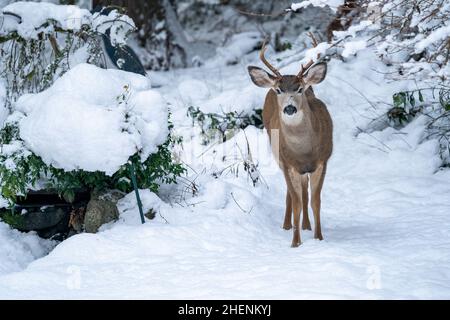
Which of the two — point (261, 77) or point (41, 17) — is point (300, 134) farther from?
point (41, 17)

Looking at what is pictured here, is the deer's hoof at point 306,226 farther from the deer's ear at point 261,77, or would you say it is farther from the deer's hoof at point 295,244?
the deer's ear at point 261,77

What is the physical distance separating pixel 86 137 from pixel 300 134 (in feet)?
5.63

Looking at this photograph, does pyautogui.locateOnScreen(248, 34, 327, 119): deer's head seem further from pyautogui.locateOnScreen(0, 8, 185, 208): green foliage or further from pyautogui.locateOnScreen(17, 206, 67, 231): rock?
pyautogui.locateOnScreen(17, 206, 67, 231): rock

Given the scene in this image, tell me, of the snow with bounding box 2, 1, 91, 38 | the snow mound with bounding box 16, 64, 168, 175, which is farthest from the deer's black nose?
the snow with bounding box 2, 1, 91, 38

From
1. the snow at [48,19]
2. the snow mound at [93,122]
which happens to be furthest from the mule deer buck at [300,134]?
the snow at [48,19]

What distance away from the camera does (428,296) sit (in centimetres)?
439

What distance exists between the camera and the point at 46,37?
762 cm

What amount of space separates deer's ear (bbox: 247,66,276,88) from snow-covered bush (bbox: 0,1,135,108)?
1.84m

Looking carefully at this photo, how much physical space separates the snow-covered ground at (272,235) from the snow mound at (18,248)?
0.16 ft

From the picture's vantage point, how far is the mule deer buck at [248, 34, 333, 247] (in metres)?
5.96

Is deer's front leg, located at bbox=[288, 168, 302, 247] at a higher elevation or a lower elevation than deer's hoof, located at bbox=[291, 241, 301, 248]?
higher
